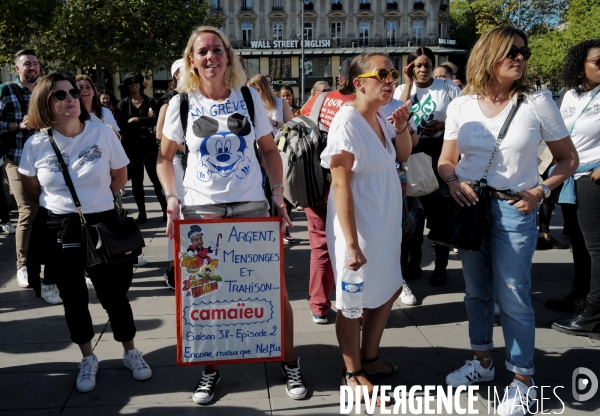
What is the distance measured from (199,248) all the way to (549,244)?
5.04 metres

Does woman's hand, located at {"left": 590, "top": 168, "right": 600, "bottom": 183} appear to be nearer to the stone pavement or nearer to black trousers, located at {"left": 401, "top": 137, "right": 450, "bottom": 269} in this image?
the stone pavement

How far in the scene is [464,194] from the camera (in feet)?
10.3

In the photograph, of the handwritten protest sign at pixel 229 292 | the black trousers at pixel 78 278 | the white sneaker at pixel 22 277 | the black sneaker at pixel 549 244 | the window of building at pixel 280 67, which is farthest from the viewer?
the window of building at pixel 280 67

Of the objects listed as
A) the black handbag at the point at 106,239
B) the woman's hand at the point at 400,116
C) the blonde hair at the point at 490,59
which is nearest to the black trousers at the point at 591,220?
the blonde hair at the point at 490,59

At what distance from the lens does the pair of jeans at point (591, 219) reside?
4047 mm

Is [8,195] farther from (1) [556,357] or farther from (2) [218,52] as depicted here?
(1) [556,357]

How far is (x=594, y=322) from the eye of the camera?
161 inches

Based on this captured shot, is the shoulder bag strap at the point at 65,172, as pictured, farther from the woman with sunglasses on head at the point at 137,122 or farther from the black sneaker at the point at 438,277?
the woman with sunglasses on head at the point at 137,122

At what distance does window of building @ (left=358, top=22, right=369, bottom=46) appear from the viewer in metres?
60.5

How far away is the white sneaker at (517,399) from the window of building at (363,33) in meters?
60.3

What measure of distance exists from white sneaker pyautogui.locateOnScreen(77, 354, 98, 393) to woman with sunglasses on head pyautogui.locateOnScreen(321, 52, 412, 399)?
1534mm

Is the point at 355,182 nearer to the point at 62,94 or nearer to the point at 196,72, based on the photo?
the point at 196,72

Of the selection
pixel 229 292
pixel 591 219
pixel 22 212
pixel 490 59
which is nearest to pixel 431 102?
pixel 591 219

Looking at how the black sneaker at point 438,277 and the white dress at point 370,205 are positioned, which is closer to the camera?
the white dress at point 370,205
